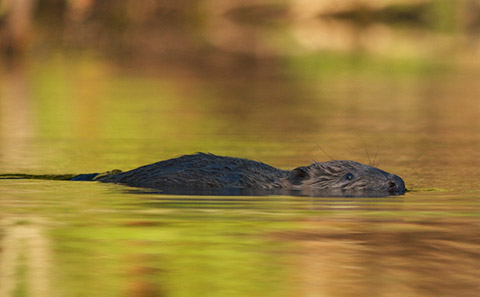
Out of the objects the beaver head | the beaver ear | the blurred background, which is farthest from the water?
the beaver ear

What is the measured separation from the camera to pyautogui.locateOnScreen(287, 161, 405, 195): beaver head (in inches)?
499

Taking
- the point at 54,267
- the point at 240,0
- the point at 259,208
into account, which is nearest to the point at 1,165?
the point at 259,208

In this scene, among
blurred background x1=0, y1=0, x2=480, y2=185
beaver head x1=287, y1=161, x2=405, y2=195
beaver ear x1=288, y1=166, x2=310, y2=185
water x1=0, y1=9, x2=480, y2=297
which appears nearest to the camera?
water x1=0, y1=9, x2=480, y2=297

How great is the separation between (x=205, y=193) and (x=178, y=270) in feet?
13.1

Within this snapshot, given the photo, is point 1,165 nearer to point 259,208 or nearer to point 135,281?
point 259,208

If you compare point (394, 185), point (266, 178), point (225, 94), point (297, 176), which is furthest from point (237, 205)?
point (225, 94)

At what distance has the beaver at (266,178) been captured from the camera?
1268cm

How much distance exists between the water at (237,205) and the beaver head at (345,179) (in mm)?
266

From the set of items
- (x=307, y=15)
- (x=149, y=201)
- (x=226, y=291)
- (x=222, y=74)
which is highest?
(x=307, y=15)

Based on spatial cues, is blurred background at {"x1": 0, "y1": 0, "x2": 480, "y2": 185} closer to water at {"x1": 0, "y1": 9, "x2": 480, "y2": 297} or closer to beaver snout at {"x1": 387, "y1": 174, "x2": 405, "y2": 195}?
water at {"x1": 0, "y1": 9, "x2": 480, "y2": 297}

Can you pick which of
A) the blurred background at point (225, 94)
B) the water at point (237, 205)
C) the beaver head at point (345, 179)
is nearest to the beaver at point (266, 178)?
the beaver head at point (345, 179)

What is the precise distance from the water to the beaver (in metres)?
0.32

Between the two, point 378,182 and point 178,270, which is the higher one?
point 378,182

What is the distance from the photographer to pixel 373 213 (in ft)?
37.1
